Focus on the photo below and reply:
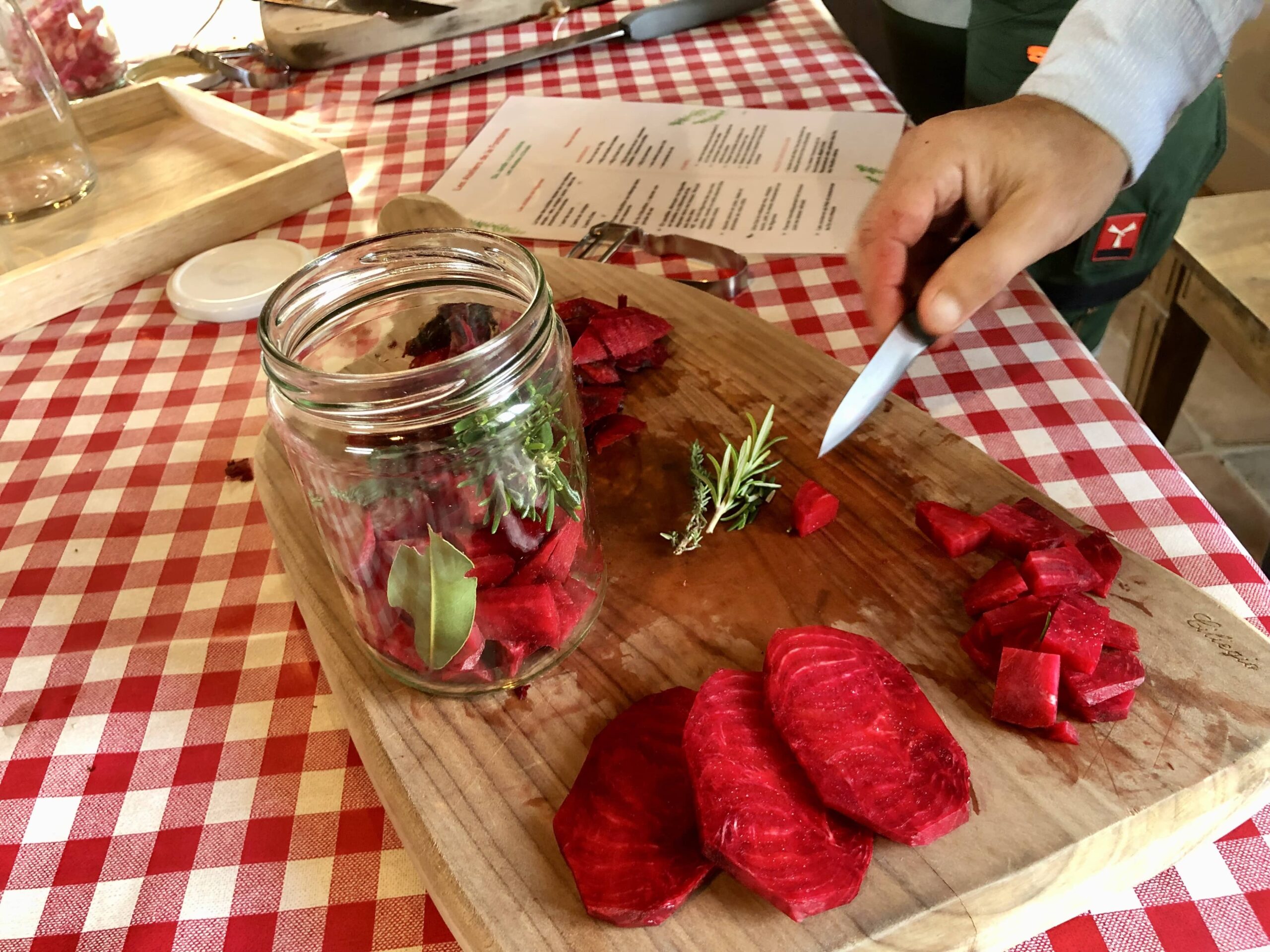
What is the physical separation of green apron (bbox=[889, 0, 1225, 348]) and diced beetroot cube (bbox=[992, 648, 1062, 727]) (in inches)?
43.2

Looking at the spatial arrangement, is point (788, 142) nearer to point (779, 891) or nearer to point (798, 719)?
point (798, 719)

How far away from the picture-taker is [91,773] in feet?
2.81

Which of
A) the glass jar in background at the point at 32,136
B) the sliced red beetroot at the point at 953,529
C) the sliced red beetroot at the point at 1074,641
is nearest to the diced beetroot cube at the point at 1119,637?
the sliced red beetroot at the point at 1074,641

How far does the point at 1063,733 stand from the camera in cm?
75

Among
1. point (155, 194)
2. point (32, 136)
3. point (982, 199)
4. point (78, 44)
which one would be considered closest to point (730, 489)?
point (982, 199)

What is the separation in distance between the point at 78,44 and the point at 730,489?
201cm

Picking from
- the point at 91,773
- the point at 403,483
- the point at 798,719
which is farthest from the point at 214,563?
the point at 798,719

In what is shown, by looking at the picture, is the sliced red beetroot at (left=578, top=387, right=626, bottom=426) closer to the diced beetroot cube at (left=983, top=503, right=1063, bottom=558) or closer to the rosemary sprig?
the rosemary sprig

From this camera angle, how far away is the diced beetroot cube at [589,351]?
1113 mm

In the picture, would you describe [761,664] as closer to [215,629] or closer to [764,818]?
[764,818]

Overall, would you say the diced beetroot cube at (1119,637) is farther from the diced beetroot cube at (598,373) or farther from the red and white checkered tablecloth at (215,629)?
the diced beetroot cube at (598,373)

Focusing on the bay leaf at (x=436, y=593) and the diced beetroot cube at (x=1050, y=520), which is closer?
the bay leaf at (x=436, y=593)

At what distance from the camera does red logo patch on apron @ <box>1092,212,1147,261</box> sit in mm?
1720

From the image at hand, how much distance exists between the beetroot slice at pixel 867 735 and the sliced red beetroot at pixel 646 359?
48 centimetres
